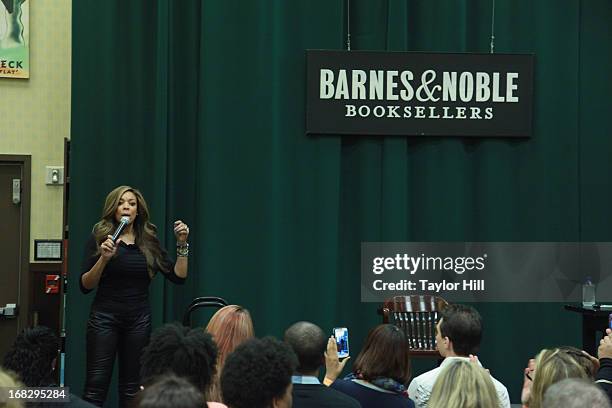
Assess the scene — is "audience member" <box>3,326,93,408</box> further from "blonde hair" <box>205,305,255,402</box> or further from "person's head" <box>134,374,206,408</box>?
"person's head" <box>134,374,206,408</box>

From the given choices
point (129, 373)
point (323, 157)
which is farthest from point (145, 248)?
point (323, 157)

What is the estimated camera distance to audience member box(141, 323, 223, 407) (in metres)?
2.34

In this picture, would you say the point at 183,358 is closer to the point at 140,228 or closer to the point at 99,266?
the point at 99,266

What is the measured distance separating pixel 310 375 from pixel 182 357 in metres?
0.50

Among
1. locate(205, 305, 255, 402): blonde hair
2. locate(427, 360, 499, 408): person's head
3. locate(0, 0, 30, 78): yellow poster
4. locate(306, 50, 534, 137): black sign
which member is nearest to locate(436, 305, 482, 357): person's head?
locate(205, 305, 255, 402): blonde hair

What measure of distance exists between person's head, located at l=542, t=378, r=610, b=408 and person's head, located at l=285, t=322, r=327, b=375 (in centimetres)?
96

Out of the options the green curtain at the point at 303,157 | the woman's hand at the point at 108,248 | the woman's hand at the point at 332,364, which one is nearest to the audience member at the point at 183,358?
the woman's hand at the point at 332,364

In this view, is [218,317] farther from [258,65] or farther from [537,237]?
[537,237]

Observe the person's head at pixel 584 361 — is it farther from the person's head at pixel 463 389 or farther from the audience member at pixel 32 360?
the audience member at pixel 32 360

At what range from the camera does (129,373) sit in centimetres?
405

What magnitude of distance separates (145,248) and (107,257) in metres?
0.28

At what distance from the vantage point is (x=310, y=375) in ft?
8.65

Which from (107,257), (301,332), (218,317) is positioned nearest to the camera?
(301,332)

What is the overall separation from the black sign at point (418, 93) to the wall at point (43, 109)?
1.78 m
